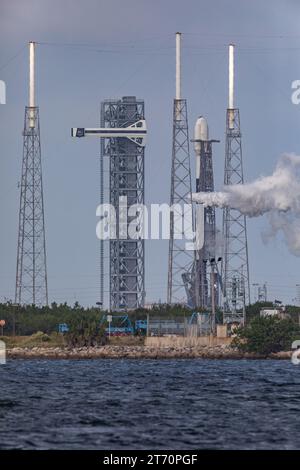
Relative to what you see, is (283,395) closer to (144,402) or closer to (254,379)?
(144,402)

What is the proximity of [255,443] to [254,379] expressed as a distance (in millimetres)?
61185

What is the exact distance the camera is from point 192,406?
103000 mm

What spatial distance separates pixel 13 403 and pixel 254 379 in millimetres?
40090

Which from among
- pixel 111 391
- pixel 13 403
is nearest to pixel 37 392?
pixel 111 391

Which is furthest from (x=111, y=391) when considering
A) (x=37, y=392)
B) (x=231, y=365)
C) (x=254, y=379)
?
(x=231, y=365)

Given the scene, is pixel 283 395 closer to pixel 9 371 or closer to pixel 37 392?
pixel 37 392

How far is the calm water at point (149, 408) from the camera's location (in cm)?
7994

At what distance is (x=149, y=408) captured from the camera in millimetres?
100562

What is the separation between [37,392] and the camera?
118 metres

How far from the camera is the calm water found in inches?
3147
